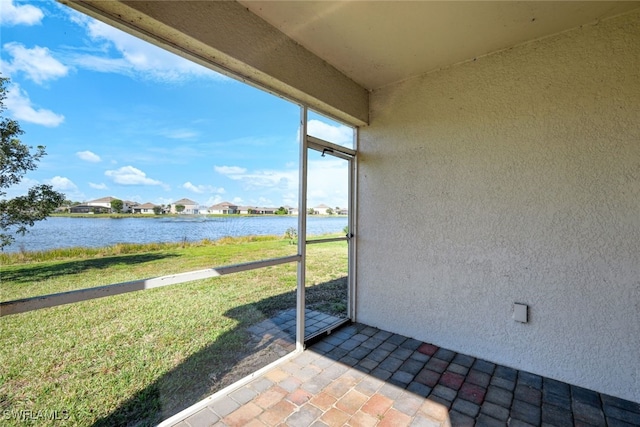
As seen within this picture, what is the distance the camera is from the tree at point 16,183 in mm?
1238

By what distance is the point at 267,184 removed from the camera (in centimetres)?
238

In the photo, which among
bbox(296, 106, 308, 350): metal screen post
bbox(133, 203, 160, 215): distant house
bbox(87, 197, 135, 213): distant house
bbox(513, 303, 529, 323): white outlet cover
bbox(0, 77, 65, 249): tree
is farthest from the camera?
bbox(296, 106, 308, 350): metal screen post

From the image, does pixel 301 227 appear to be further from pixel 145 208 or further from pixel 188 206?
pixel 145 208

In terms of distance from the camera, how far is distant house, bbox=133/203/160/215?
1.67 meters

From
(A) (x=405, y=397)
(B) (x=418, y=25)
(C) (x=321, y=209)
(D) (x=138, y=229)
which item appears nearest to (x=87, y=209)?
(D) (x=138, y=229)

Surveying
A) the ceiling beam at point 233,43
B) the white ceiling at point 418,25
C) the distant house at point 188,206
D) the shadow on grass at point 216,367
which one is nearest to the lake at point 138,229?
the distant house at point 188,206

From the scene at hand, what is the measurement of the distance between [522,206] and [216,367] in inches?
107

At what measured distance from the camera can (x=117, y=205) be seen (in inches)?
62.4

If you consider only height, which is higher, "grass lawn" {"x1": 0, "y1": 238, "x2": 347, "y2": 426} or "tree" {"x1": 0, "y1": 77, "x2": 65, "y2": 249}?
"tree" {"x1": 0, "y1": 77, "x2": 65, "y2": 249}

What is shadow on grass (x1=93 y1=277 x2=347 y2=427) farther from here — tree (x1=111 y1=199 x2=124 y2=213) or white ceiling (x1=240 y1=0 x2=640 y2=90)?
white ceiling (x1=240 y1=0 x2=640 y2=90)

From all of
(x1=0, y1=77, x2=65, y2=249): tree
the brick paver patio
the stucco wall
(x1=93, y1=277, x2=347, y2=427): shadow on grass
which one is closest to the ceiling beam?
(x1=0, y1=77, x2=65, y2=249): tree

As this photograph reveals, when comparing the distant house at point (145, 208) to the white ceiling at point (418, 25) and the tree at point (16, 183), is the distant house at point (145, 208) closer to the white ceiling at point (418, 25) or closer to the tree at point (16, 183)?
the tree at point (16, 183)

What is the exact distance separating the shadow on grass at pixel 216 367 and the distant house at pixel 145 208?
0.98 m

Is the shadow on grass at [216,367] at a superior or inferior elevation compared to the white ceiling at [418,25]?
inferior
